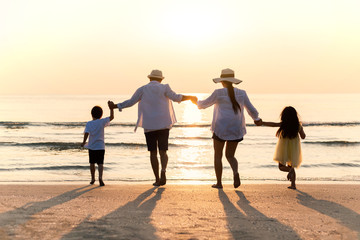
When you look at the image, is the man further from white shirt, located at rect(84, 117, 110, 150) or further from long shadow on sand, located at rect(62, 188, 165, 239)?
long shadow on sand, located at rect(62, 188, 165, 239)

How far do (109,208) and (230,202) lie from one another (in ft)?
5.53

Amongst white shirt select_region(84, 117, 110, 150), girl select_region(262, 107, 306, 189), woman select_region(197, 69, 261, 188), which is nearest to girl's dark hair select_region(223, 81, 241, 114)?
woman select_region(197, 69, 261, 188)

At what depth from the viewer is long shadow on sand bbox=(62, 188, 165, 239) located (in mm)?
4180

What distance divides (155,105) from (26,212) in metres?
2.90

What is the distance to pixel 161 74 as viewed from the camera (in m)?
7.44

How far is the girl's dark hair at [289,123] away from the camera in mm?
6918

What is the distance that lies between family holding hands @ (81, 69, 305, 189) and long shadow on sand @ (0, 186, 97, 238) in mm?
1318

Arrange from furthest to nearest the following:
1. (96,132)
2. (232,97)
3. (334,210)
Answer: (96,132) → (232,97) → (334,210)

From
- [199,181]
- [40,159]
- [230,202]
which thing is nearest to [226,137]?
[230,202]

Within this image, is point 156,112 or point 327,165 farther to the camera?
point 327,165

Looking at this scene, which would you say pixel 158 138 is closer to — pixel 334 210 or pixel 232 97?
pixel 232 97

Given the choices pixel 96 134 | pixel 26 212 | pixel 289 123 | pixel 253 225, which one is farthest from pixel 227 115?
pixel 26 212

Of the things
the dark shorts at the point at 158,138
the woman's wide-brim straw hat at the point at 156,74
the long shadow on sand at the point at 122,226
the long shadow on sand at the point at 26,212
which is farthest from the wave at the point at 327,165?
the long shadow on sand at the point at 122,226

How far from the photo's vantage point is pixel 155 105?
7234 millimetres
